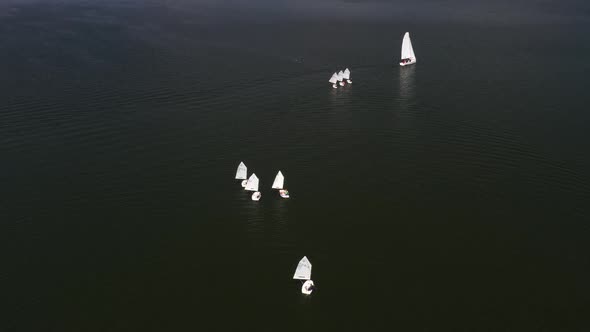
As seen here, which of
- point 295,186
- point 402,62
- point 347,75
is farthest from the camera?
point 402,62

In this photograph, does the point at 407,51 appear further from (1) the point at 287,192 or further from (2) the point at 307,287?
(2) the point at 307,287

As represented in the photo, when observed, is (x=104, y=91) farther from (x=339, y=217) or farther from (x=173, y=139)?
(x=339, y=217)

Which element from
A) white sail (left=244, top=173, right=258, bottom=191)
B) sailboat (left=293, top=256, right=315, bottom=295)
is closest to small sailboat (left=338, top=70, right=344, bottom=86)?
white sail (left=244, top=173, right=258, bottom=191)

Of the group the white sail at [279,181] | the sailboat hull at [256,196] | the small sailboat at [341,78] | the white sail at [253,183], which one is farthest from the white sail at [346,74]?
the sailboat hull at [256,196]

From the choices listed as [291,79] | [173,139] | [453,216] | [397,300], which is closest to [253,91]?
[291,79]

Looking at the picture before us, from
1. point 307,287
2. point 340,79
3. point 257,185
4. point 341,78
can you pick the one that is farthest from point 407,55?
Answer: point 307,287

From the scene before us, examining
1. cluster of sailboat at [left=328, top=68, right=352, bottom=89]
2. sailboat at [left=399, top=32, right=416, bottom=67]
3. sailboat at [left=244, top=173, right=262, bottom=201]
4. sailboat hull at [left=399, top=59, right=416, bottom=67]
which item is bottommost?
sailboat at [left=244, top=173, right=262, bottom=201]

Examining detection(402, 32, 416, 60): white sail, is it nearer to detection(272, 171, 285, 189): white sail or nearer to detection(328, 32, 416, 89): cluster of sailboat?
detection(328, 32, 416, 89): cluster of sailboat
